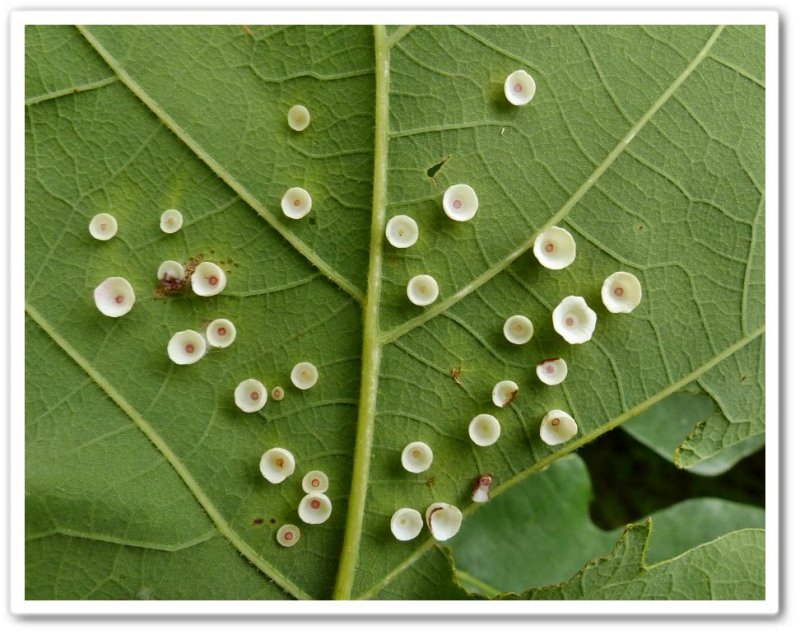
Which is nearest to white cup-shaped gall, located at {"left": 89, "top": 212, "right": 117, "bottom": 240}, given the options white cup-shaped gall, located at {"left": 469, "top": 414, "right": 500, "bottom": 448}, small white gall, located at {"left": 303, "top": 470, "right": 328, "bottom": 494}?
small white gall, located at {"left": 303, "top": 470, "right": 328, "bottom": 494}

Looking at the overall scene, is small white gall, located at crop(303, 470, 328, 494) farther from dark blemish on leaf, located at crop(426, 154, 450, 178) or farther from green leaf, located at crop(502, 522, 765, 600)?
dark blemish on leaf, located at crop(426, 154, 450, 178)

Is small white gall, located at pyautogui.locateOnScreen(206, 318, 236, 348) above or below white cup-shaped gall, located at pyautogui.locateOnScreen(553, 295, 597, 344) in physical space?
below

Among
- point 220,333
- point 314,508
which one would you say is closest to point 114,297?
point 220,333

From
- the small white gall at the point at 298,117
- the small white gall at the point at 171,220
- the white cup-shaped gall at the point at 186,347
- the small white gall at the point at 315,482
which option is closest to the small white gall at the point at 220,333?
the white cup-shaped gall at the point at 186,347
